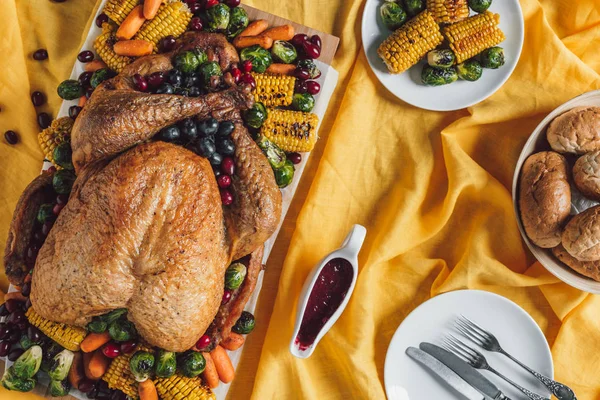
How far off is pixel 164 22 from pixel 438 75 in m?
1.63

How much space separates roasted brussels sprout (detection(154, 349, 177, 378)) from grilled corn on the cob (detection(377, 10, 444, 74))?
2.08 metres

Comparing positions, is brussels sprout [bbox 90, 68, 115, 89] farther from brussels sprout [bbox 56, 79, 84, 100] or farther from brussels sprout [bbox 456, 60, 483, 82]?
brussels sprout [bbox 456, 60, 483, 82]

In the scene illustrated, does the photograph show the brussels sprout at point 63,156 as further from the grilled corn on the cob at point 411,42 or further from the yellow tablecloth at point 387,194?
the grilled corn on the cob at point 411,42

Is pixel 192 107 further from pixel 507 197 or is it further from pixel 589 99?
pixel 589 99

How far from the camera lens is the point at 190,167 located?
9.65 ft

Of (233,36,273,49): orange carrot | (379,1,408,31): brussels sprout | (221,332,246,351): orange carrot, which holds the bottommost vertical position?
(221,332,246,351): orange carrot

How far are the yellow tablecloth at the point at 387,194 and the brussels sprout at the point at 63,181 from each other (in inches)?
28.2

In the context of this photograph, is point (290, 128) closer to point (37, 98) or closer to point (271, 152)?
point (271, 152)

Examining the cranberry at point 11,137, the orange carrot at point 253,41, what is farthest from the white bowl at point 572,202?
the cranberry at point 11,137

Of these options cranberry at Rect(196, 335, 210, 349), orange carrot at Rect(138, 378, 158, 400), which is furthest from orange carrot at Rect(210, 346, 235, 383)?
orange carrot at Rect(138, 378, 158, 400)

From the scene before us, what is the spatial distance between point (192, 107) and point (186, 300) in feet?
3.18

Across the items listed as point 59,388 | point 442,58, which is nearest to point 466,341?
point 442,58

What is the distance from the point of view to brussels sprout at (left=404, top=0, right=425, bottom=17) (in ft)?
11.9

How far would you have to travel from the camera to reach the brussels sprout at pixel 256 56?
138 inches
